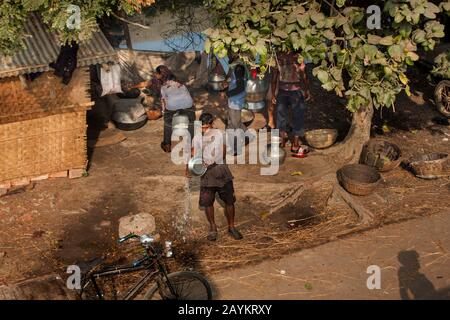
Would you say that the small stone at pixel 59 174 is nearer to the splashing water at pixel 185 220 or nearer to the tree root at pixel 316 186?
the splashing water at pixel 185 220

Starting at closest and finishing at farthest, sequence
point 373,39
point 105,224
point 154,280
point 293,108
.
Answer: point 154,280 → point 373,39 → point 105,224 → point 293,108

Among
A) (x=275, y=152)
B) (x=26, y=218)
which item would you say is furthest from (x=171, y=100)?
(x=26, y=218)

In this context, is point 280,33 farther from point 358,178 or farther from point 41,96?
point 41,96

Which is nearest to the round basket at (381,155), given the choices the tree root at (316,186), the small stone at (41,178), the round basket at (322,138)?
the round basket at (322,138)

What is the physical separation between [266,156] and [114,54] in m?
3.20

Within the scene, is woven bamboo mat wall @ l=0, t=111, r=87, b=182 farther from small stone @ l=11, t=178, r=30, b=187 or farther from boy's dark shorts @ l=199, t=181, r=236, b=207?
boy's dark shorts @ l=199, t=181, r=236, b=207

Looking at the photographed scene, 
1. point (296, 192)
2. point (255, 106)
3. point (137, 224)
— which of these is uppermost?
point (255, 106)

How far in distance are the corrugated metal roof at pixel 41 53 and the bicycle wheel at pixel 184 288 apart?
402cm

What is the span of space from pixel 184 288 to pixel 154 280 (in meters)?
0.52

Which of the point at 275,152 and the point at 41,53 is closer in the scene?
the point at 41,53

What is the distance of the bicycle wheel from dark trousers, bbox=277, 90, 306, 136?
4.58m

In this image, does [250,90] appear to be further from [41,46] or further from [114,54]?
[41,46]

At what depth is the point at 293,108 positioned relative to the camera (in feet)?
33.4

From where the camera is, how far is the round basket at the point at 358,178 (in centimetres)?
894
